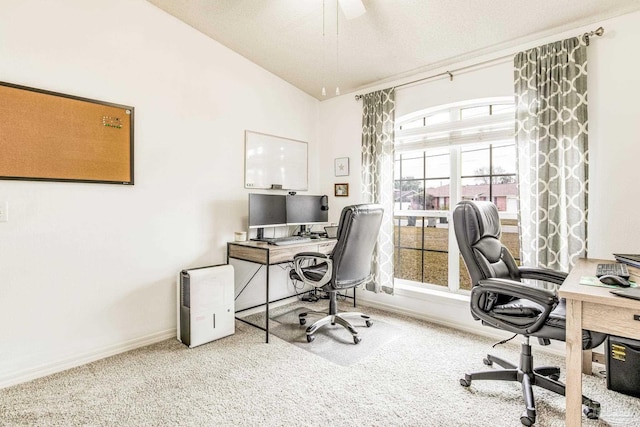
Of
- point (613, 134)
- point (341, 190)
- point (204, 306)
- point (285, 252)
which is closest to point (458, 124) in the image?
point (613, 134)

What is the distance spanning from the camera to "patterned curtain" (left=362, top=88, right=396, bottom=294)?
332 cm

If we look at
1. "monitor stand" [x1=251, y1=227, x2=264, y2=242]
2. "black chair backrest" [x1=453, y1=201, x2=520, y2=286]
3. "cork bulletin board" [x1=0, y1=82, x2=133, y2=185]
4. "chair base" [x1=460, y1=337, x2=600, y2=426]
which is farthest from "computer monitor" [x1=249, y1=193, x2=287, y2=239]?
"chair base" [x1=460, y1=337, x2=600, y2=426]

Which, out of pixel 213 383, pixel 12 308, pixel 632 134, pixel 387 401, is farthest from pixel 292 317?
pixel 632 134

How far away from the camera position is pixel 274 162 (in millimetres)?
3531

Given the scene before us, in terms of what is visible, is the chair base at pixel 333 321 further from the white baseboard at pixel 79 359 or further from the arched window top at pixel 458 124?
the arched window top at pixel 458 124

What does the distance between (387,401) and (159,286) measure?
198 cm

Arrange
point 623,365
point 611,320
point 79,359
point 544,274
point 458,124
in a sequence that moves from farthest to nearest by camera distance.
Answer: point 458,124 → point 79,359 → point 544,274 → point 623,365 → point 611,320

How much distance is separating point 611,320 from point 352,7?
211 centimetres

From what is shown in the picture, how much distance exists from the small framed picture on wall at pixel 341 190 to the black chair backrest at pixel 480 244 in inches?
69.8

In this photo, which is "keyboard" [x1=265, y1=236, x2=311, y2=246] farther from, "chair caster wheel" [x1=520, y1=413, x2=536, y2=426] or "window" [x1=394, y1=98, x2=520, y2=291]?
"chair caster wheel" [x1=520, y1=413, x2=536, y2=426]

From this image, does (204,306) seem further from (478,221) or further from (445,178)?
(445,178)

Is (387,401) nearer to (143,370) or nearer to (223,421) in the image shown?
(223,421)

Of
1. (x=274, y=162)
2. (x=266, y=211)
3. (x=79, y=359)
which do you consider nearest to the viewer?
(x=79, y=359)

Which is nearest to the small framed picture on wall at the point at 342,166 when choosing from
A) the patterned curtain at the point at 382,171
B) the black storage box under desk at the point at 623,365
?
the patterned curtain at the point at 382,171
